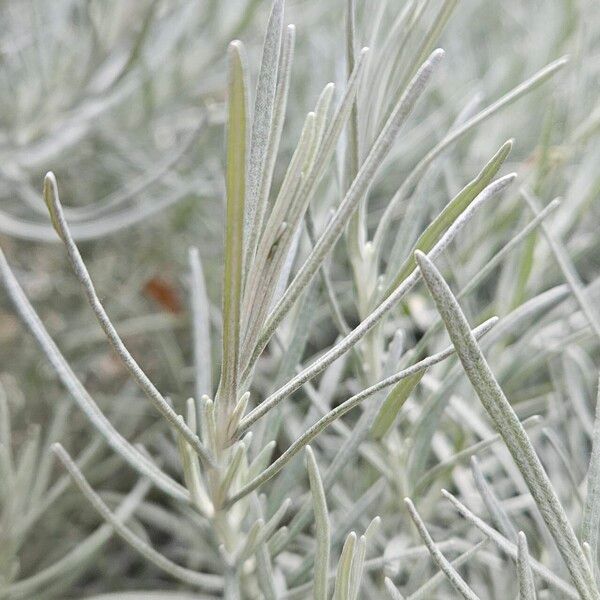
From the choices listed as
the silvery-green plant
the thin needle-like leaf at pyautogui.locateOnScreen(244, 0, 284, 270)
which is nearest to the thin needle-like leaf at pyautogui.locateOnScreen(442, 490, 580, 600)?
the silvery-green plant

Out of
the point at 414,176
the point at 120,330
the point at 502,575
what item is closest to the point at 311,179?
the point at 414,176

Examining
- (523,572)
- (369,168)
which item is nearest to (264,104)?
(369,168)

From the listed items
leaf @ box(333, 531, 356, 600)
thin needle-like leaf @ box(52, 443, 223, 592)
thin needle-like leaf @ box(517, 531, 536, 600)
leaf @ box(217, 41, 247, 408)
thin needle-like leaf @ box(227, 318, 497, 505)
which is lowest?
thin needle-like leaf @ box(52, 443, 223, 592)

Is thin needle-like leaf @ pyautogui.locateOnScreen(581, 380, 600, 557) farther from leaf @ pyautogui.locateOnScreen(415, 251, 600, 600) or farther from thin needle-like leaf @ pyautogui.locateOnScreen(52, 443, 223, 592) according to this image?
thin needle-like leaf @ pyautogui.locateOnScreen(52, 443, 223, 592)

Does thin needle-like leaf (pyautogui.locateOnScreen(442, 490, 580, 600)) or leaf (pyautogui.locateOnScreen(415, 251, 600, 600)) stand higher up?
leaf (pyautogui.locateOnScreen(415, 251, 600, 600))

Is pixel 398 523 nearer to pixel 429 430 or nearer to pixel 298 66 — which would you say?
pixel 429 430

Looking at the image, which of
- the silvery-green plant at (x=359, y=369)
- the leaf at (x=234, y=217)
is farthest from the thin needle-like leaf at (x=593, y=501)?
the leaf at (x=234, y=217)

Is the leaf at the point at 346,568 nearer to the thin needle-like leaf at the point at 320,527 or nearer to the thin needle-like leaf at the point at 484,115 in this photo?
the thin needle-like leaf at the point at 320,527
